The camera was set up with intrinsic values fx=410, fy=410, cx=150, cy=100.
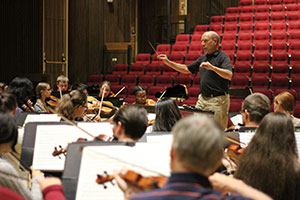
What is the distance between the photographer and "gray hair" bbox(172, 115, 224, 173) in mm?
854

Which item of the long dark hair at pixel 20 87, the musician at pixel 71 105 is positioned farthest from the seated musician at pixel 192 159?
the long dark hair at pixel 20 87

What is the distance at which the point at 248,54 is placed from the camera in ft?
22.7

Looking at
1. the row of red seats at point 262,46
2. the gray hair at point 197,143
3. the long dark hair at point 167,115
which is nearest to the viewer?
the gray hair at point 197,143

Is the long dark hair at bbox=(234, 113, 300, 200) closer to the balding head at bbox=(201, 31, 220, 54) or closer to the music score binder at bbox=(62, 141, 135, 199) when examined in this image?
the music score binder at bbox=(62, 141, 135, 199)

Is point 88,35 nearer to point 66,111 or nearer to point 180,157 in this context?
point 66,111

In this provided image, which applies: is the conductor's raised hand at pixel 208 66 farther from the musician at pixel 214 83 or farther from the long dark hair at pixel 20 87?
the long dark hair at pixel 20 87

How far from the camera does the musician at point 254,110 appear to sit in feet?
7.80

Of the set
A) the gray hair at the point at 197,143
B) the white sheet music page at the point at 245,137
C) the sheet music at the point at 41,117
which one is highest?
the gray hair at the point at 197,143

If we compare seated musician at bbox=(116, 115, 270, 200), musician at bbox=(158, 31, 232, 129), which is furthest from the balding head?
seated musician at bbox=(116, 115, 270, 200)

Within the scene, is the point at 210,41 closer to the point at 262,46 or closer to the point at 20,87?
the point at 20,87

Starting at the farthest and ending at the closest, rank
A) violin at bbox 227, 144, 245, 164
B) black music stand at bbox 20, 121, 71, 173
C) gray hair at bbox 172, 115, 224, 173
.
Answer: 1. black music stand at bbox 20, 121, 71, 173
2. violin at bbox 227, 144, 245, 164
3. gray hair at bbox 172, 115, 224, 173

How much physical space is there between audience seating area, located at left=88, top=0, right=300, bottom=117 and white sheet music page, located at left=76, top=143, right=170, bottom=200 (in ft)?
13.1

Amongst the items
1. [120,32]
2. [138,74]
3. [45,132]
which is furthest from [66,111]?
[120,32]

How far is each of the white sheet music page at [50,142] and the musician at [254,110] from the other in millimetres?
965
